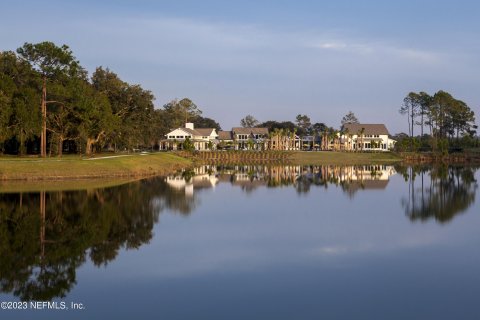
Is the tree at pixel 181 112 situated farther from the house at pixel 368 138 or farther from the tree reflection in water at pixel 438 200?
the tree reflection in water at pixel 438 200

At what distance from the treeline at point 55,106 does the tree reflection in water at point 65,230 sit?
25479 millimetres

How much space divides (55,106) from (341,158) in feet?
189

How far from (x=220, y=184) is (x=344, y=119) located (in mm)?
128262

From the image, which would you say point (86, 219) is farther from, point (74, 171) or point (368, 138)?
point (368, 138)

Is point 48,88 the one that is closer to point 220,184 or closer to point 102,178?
point 102,178

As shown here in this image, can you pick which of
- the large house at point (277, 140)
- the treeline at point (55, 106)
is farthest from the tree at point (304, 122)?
the treeline at point (55, 106)

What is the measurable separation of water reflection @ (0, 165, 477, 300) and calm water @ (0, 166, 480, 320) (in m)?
0.06

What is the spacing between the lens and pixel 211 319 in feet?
41.9

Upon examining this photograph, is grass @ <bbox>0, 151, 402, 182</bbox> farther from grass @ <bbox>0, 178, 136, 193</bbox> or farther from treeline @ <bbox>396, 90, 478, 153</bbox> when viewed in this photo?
treeline @ <bbox>396, 90, 478, 153</bbox>

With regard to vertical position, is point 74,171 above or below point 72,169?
below

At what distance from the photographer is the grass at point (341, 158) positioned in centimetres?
10294

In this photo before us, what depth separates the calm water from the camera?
45.3 ft

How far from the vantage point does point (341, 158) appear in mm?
105438

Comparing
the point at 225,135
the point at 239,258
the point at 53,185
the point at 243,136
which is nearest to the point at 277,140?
the point at 243,136
